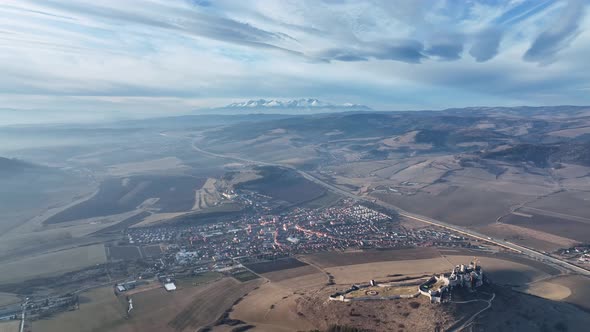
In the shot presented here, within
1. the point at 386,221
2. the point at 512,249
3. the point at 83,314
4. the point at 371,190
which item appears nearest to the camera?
the point at 83,314

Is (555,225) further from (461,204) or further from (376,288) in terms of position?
(376,288)

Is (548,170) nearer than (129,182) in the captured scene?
No

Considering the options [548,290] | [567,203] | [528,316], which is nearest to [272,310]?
[528,316]

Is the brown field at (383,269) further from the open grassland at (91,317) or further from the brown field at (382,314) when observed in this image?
the open grassland at (91,317)

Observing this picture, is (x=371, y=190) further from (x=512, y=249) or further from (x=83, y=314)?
(x=83, y=314)

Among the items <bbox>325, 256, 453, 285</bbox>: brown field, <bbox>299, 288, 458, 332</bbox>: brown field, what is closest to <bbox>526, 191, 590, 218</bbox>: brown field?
<bbox>325, 256, 453, 285</bbox>: brown field

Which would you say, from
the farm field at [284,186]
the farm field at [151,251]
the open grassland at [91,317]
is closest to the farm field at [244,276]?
the open grassland at [91,317]

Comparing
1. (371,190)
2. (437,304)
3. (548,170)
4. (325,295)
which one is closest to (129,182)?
(371,190)
